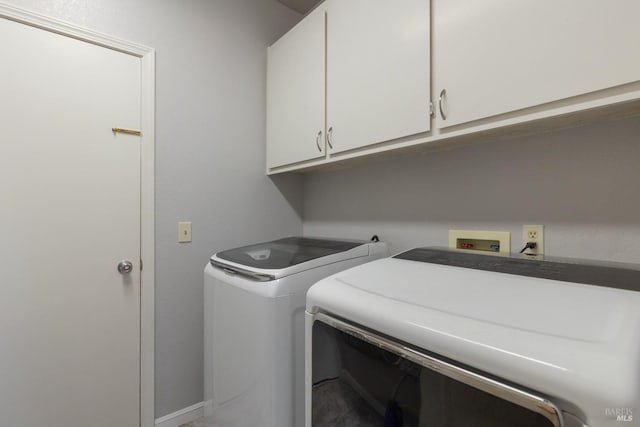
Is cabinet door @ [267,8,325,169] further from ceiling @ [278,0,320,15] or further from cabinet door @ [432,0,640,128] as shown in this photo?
cabinet door @ [432,0,640,128]

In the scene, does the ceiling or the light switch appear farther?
the ceiling

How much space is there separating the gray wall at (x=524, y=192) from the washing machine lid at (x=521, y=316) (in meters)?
0.21

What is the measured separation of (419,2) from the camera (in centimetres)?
108

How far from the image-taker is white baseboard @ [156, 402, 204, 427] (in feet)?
5.37

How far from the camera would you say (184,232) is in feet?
5.63

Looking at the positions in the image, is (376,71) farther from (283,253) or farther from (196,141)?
(196,141)

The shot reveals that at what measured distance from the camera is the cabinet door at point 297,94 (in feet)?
5.08

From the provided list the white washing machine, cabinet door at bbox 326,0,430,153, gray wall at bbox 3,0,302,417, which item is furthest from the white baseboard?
cabinet door at bbox 326,0,430,153

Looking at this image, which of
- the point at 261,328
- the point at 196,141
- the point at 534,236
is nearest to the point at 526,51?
the point at 534,236

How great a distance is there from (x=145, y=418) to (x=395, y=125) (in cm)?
189

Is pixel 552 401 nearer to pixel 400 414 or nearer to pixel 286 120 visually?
pixel 400 414

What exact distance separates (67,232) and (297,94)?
4.29ft

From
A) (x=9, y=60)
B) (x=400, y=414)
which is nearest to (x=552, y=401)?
(x=400, y=414)

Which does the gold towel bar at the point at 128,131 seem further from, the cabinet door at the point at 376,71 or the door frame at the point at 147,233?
the cabinet door at the point at 376,71
